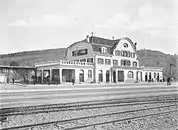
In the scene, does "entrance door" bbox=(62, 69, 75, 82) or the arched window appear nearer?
the arched window

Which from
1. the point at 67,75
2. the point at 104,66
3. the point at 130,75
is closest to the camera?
the point at 130,75

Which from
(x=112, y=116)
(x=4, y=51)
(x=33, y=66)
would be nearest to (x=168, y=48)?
(x=112, y=116)

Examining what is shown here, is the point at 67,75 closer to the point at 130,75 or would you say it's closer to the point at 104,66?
the point at 104,66

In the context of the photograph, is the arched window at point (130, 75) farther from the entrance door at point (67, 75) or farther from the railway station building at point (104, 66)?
the entrance door at point (67, 75)

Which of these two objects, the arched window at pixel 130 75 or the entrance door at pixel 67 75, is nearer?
the arched window at pixel 130 75

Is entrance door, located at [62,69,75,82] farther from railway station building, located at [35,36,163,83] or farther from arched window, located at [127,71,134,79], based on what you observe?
arched window, located at [127,71,134,79]

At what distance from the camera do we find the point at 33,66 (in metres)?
3.37

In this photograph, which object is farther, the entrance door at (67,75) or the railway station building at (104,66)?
the entrance door at (67,75)

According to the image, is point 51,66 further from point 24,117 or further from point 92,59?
point 24,117

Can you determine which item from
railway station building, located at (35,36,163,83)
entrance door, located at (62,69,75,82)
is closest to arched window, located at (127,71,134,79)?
railway station building, located at (35,36,163,83)

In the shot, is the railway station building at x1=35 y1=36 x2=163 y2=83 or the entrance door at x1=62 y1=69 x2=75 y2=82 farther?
the entrance door at x1=62 y1=69 x2=75 y2=82

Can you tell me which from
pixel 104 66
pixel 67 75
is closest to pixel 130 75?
pixel 104 66

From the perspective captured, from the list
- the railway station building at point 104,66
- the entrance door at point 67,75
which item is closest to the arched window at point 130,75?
the railway station building at point 104,66

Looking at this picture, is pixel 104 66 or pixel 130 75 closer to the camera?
pixel 130 75
